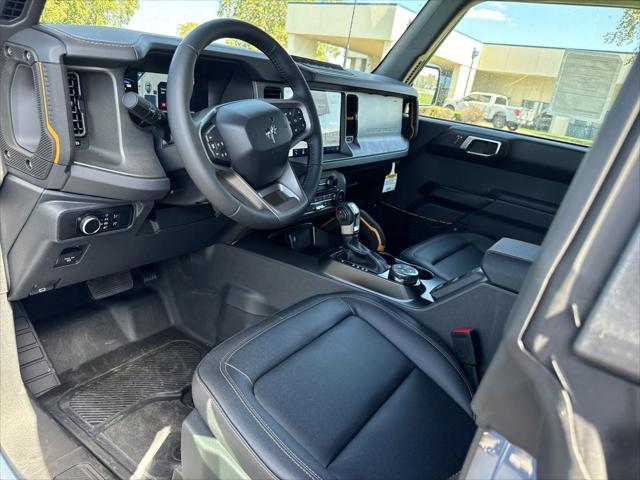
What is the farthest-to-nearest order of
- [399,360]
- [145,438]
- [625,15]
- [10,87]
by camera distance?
[625,15]
[145,438]
[399,360]
[10,87]

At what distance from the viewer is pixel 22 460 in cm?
127

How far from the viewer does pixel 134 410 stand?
166 cm

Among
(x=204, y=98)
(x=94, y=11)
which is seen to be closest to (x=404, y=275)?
(x=204, y=98)

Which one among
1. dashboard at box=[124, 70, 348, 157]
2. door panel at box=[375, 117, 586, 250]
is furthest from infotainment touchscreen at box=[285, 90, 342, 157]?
door panel at box=[375, 117, 586, 250]

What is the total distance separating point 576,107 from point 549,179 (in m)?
0.34

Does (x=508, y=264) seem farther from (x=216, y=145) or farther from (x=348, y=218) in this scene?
(x=216, y=145)

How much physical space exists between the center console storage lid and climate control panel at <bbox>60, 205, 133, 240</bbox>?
3.35 ft

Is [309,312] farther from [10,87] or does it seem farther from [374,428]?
[10,87]

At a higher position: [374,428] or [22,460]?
[374,428]

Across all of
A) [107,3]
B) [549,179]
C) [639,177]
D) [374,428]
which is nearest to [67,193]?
[107,3]

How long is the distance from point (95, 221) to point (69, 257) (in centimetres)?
17

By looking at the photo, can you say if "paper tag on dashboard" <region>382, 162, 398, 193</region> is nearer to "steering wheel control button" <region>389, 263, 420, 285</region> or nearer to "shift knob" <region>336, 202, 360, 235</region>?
"shift knob" <region>336, 202, 360, 235</region>

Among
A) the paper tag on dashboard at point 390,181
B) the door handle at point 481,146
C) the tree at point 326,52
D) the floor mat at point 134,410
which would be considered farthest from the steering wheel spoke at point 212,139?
the door handle at point 481,146

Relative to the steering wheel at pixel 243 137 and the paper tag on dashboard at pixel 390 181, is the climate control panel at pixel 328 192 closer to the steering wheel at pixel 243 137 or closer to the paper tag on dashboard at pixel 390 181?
the steering wheel at pixel 243 137
